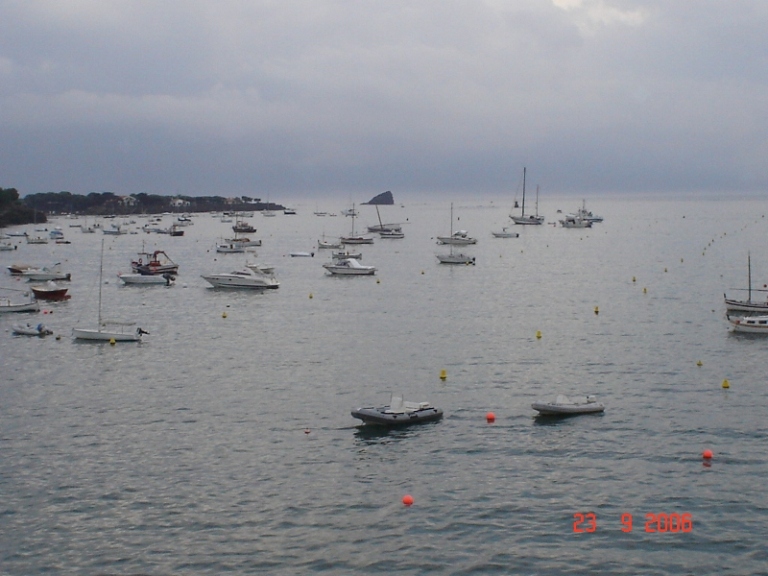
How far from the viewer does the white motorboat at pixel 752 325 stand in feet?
205

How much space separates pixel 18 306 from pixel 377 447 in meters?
51.5

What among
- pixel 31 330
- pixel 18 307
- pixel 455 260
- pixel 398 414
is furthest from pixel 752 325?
pixel 455 260

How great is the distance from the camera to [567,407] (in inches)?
1666

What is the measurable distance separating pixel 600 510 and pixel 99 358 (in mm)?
37260

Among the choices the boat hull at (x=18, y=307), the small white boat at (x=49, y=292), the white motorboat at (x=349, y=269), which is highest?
the white motorboat at (x=349, y=269)

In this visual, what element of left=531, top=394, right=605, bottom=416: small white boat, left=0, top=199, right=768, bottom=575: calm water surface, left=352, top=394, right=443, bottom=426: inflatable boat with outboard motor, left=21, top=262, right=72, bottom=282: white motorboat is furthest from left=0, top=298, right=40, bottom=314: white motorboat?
left=531, top=394, right=605, bottom=416: small white boat

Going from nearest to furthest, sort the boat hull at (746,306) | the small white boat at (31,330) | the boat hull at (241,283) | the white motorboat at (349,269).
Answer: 1. the small white boat at (31,330)
2. the boat hull at (746,306)
3. the boat hull at (241,283)
4. the white motorboat at (349,269)

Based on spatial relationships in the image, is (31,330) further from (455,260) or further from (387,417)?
(455,260)

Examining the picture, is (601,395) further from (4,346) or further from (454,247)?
(454,247)

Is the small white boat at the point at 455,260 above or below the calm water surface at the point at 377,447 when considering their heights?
above

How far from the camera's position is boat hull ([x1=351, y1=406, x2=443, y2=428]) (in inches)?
1593

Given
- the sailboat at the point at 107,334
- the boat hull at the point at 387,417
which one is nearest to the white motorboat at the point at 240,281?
the sailboat at the point at 107,334
